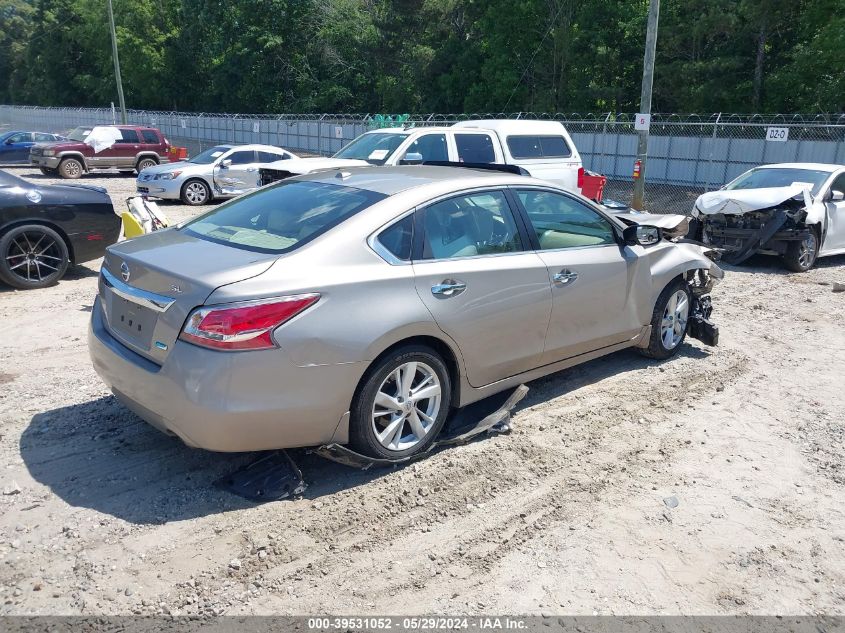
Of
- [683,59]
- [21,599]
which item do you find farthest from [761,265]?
[683,59]

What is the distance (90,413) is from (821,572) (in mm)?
4598

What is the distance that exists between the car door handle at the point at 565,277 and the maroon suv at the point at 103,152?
76.5 feet

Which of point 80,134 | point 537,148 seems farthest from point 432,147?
point 80,134

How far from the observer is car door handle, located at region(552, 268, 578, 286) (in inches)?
200

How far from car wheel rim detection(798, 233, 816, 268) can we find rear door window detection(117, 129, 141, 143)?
74.1 feet

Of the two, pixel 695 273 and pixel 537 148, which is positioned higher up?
pixel 537 148

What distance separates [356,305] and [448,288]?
0.68 m

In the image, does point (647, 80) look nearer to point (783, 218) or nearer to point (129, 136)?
point (783, 218)

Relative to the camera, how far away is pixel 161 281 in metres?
3.91

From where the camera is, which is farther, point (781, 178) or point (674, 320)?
point (781, 178)

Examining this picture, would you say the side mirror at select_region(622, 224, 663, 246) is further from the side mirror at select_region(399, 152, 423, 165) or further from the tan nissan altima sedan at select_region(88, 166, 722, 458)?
the side mirror at select_region(399, 152, 423, 165)

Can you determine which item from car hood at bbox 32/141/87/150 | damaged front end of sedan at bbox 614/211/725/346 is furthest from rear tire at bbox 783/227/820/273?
car hood at bbox 32/141/87/150

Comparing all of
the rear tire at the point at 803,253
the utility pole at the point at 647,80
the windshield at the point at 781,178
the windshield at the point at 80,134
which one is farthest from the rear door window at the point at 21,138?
the rear tire at the point at 803,253

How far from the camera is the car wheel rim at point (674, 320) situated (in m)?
6.35
